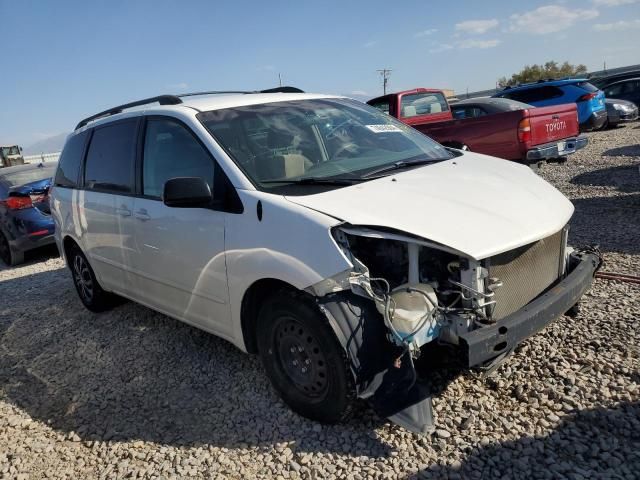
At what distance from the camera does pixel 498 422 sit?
2781 mm

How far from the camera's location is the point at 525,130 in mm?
8383

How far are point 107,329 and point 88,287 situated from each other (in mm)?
Answer: 643

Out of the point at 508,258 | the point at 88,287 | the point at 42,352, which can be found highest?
the point at 508,258

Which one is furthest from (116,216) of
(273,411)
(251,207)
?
(273,411)

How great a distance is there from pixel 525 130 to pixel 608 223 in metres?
2.70

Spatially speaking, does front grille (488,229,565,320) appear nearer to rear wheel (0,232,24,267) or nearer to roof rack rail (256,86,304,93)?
roof rack rail (256,86,304,93)

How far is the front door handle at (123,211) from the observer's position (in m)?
4.00

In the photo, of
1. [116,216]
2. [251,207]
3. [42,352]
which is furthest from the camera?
[42,352]

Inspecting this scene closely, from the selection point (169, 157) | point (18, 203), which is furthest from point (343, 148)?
point (18, 203)

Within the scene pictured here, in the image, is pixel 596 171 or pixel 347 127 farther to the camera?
pixel 596 171

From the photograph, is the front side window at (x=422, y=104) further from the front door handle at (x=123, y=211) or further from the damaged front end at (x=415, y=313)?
the damaged front end at (x=415, y=313)

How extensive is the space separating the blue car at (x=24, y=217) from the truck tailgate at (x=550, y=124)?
25.8 ft

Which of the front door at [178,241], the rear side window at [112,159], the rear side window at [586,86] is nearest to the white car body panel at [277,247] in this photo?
the front door at [178,241]

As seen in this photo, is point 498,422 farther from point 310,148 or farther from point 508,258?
point 310,148
